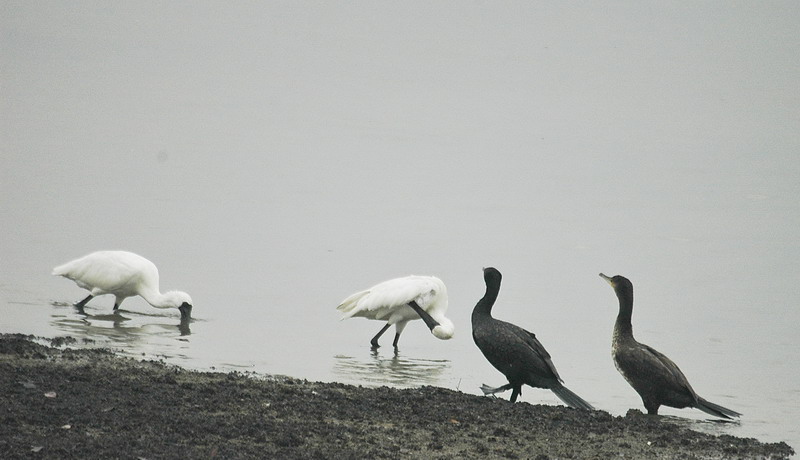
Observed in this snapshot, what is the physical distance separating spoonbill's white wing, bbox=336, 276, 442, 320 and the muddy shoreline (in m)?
3.51

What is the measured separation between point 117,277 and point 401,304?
2801 mm

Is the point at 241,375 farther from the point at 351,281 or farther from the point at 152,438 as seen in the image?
the point at 351,281

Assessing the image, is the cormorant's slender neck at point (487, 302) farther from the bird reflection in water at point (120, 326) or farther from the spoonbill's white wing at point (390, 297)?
the bird reflection in water at point (120, 326)

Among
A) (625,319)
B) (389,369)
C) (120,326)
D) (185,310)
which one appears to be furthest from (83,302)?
(625,319)

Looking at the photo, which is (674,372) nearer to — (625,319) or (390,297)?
(625,319)

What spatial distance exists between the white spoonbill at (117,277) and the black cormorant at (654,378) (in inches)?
182

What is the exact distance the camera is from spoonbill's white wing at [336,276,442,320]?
40.1 ft

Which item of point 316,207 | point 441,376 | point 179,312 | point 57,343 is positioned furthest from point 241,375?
point 316,207

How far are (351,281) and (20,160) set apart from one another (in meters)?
7.92

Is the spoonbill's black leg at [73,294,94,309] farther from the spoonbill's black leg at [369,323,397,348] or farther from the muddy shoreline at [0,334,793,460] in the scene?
the muddy shoreline at [0,334,793,460]

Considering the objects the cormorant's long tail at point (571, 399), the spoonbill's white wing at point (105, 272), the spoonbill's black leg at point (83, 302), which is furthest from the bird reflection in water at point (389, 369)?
the spoonbill's black leg at point (83, 302)

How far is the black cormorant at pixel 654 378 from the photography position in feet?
29.7

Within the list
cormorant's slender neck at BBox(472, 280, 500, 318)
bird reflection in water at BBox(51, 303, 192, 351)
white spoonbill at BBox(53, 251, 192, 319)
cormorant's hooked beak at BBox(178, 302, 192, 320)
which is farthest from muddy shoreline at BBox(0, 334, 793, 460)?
white spoonbill at BBox(53, 251, 192, 319)

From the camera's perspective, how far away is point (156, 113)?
27.1m
